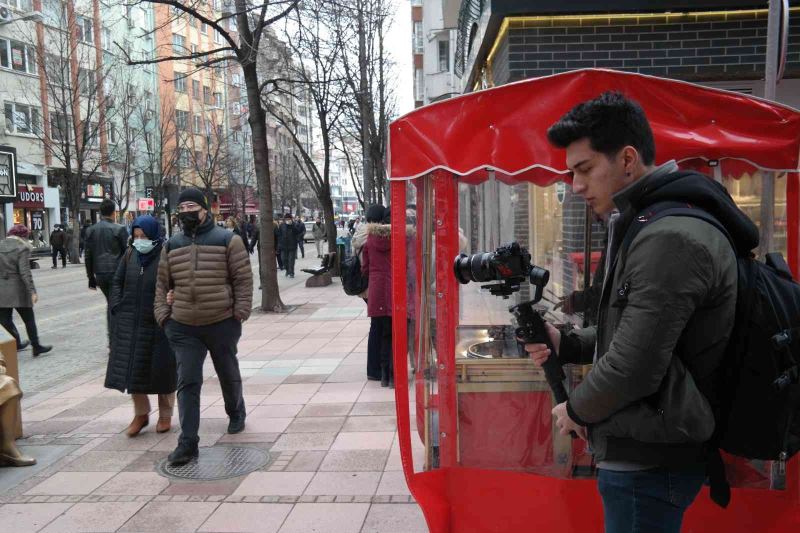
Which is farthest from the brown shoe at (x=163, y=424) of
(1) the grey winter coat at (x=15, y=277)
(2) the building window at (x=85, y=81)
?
(2) the building window at (x=85, y=81)

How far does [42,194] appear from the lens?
34.4 metres

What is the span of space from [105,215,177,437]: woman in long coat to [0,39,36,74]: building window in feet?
102

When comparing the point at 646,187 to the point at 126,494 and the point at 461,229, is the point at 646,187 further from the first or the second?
the point at 126,494

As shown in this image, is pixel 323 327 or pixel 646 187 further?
pixel 323 327

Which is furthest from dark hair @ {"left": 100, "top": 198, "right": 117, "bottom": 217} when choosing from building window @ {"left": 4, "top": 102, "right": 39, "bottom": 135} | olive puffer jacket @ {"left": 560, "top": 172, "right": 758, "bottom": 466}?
building window @ {"left": 4, "top": 102, "right": 39, "bottom": 135}

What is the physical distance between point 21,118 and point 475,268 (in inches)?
1325

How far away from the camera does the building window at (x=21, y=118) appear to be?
30625mm

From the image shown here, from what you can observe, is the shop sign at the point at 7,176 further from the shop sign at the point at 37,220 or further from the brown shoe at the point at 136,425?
the shop sign at the point at 37,220

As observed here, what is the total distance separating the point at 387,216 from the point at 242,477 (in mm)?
3325

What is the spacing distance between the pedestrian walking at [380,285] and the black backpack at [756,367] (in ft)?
16.2

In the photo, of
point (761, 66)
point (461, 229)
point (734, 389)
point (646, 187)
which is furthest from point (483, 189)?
point (761, 66)

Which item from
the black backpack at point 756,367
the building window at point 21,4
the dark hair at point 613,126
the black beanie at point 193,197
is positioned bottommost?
the black backpack at point 756,367

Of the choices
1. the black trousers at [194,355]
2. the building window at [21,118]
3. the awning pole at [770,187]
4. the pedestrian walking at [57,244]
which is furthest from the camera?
the building window at [21,118]

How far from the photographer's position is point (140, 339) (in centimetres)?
532
